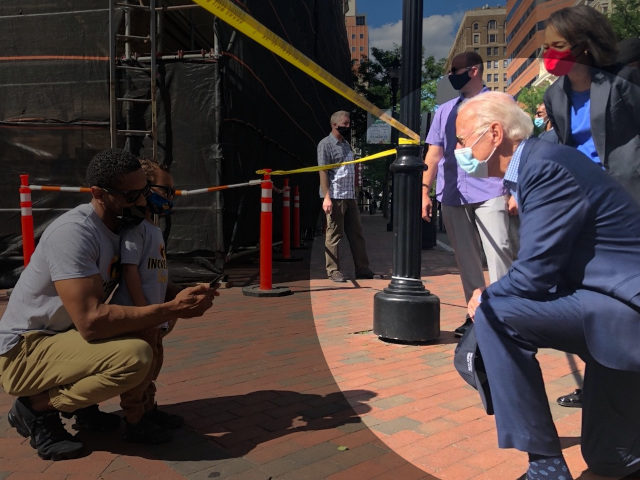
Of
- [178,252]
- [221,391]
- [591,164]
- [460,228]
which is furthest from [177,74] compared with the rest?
[591,164]

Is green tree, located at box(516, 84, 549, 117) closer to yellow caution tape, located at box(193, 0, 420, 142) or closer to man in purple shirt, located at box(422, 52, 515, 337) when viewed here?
yellow caution tape, located at box(193, 0, 420, 142)

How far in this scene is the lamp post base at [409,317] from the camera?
4203 mm

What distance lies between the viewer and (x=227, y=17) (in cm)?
226

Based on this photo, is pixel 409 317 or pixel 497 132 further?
pixel 409 317

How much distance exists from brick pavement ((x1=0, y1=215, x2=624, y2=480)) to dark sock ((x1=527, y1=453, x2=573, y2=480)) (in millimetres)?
243

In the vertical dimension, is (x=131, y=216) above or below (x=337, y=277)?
above

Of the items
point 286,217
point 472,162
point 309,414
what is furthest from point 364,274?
point 472,162

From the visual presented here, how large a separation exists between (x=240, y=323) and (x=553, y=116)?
131 inches

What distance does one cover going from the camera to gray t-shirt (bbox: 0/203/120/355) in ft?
8.01

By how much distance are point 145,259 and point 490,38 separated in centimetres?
180

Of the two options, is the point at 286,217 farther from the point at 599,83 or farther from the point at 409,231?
the point at 599,83

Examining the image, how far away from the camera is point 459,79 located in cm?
361

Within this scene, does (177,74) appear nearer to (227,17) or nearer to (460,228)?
(460,228)

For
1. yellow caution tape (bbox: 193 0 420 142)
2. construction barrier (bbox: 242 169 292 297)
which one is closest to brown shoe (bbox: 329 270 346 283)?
construction barrier (bbox: 242 169 292 297)
